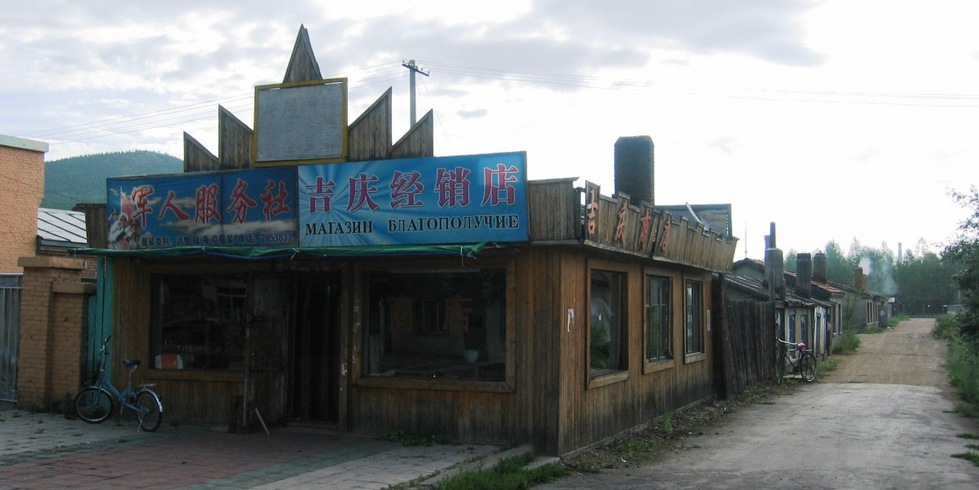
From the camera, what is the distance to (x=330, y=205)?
11266mm

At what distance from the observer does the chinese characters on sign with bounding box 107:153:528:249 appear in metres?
10.5

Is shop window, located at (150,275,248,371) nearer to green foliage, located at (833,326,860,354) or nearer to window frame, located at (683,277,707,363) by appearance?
window frame, located at (683,277,707,363)

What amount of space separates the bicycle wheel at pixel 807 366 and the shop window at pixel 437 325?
15.8m

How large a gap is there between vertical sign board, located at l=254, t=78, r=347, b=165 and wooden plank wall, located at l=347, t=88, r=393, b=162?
0.44ft

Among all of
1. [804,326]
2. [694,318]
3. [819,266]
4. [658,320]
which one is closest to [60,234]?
[658,320]

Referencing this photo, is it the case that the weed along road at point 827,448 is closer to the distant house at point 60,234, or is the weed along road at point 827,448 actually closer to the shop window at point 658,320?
the shop window at point 658,320

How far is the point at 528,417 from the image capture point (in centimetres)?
1050

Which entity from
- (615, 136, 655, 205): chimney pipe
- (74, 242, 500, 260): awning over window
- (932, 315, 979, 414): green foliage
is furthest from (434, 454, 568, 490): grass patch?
(932, 315, 979, 414): green foliage

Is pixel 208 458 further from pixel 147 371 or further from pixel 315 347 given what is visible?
pixel 147 371

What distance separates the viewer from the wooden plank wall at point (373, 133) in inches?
443

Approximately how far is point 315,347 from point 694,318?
823 centimetres

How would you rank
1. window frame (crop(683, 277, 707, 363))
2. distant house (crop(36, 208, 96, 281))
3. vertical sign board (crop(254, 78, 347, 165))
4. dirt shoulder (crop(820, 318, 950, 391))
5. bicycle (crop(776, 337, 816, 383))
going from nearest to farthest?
1. vertical sign board (crop(254, 78, 347, 165))
2. window frame (crop(683, 277, 707, 363))
3. distant house (crop(36, 208, 96, 281))
4. bicycle (crop(776, 337, 816, 383))
5. dirt shoulder (crop(820, 318, 950, 391))

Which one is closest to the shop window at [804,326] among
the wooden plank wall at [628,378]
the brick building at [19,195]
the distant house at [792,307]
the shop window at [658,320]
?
the distant house at [792,307]

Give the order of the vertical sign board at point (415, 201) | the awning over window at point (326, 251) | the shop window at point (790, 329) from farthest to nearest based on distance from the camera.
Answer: the shop window at point (790, 329) < the vertical sign board at point (415, 201) < the awning over window at point (326, 251)
